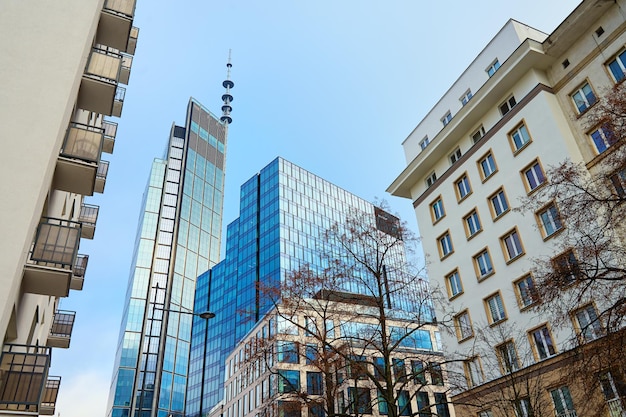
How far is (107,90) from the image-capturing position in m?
16.6

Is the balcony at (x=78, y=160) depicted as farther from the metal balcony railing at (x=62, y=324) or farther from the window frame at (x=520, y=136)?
the window frame at (x=520, y=136)

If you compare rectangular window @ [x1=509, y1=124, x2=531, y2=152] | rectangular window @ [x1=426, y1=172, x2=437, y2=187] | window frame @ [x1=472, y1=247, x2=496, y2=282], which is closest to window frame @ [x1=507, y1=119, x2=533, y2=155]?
rectangular window @ [x1=509, y1=124, x2=531, y2=152]

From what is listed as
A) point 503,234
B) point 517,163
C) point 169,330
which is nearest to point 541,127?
point 517,163

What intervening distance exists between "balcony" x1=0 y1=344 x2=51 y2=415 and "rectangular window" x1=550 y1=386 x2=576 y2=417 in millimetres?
22506

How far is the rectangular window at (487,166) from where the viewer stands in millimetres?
31672

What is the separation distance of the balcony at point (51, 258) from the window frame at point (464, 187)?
1058 inches

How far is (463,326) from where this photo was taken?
101 ft

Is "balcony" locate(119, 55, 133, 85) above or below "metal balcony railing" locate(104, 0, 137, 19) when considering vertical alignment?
above

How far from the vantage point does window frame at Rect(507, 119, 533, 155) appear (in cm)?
2919

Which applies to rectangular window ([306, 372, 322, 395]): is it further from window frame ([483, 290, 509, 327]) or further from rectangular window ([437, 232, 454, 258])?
rectangular window ([437, 232, 454, 258])

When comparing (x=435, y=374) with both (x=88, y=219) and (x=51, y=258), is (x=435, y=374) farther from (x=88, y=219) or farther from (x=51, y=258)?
(x=88, y=219)

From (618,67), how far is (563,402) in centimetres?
1797

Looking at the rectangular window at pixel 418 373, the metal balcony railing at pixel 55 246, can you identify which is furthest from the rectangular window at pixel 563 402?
the metal balcony railing at pixel 55 246

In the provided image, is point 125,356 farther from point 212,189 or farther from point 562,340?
point 562,340
